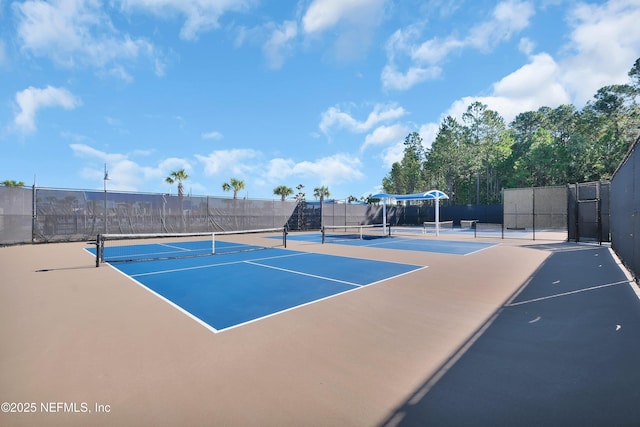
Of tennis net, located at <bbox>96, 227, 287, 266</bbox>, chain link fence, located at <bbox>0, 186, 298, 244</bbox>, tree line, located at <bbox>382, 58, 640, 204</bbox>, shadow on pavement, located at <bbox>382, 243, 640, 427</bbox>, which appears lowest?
tennis net, located at <bbox>96, 227, 287, 266</bbox>

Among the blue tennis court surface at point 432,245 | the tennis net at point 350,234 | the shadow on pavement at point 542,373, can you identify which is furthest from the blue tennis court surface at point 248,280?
the tennis net at point 350,234

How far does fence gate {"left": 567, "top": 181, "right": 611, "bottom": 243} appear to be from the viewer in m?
14.5

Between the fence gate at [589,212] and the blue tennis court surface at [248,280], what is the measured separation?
12.5 meters

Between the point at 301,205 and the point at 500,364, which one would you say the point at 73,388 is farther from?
the point at 301,205

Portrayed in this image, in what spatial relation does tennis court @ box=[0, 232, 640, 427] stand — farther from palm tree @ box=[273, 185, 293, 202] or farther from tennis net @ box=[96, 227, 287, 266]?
palm tree @ box=[273, 185, 293, 202]

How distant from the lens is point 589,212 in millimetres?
15477

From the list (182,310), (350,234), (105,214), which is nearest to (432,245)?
(350,234)

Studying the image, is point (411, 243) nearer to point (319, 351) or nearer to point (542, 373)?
point (542, 373)

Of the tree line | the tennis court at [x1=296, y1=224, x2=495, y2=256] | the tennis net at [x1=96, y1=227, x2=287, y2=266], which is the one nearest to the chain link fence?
the tennis net at [x1=96, y1=227, x2=287, y2=266]

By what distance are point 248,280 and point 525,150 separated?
2029 inches

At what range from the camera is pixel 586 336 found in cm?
371

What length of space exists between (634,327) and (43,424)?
6467 mm

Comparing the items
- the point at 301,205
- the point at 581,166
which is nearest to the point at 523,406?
the point at 301,205

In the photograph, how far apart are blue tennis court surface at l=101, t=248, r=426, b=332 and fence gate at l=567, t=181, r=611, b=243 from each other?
41.0 feet
